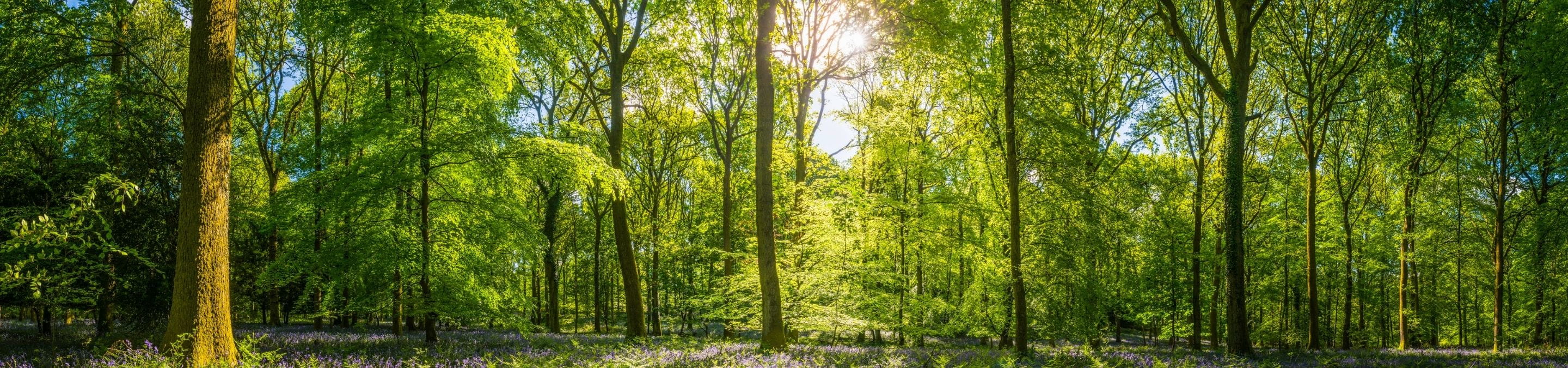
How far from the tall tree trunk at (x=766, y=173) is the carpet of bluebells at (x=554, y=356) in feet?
2.77

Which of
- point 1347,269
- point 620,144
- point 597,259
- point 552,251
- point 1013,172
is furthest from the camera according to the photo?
point 552,251

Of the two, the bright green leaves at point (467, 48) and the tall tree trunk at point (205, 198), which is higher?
the bright green leaves at point (467, 48)

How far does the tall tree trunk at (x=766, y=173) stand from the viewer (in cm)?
1012

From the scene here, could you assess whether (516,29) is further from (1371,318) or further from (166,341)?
(1371,318)

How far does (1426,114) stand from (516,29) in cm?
2318

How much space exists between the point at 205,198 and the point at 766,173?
7.11 m

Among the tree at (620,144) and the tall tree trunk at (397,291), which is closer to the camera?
the tall tree trunk at (397,291)

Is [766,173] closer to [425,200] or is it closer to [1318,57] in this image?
[425,200]

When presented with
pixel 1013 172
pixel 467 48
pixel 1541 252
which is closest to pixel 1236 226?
pixel 1013 172

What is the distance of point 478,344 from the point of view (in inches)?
429

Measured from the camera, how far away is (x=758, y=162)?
10328 millimetres

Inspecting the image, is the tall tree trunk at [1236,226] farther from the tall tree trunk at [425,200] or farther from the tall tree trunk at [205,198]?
the tall tree trunk at [205,198]

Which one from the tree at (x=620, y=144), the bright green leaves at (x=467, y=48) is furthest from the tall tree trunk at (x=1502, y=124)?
the bright green leaves at (x=467, y=48)

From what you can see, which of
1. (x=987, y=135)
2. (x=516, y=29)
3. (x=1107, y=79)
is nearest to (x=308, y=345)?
(x=516, y=29)
